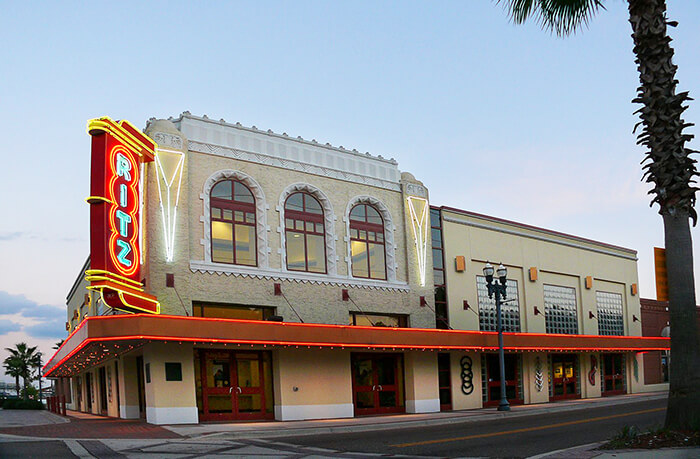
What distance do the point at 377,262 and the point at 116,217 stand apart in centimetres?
1161

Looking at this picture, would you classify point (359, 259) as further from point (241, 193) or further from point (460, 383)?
point (460, 383)

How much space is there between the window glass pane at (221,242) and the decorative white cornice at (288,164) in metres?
2.52

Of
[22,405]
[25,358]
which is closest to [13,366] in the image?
[25,358]

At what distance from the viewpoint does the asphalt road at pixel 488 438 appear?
15039 mm

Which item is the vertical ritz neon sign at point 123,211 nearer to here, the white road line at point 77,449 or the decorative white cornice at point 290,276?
the decorative white cornice at point 290,276

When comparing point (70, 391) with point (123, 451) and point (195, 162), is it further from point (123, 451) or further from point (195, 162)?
point (123, 451)

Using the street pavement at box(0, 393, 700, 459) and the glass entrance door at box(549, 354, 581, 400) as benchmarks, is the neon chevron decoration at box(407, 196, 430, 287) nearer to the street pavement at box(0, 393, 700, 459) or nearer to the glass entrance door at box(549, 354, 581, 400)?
the street pavement at box(0, 393, 700, 459)

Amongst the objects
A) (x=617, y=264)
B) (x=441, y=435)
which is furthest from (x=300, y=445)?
(x=617, y=264)

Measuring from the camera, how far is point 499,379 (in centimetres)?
3297

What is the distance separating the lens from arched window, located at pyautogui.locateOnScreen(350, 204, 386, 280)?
28.2 meters

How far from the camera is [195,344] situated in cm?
2217

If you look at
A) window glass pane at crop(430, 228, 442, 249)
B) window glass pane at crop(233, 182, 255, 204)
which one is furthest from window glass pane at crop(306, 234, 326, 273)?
window glass pane at crop(430, 228, 442, 249)

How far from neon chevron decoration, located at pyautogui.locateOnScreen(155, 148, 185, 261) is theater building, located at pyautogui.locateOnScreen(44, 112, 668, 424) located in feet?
0.15

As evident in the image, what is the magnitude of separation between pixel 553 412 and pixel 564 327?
34.1 feet
